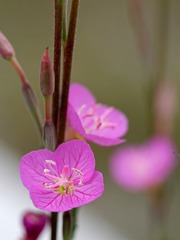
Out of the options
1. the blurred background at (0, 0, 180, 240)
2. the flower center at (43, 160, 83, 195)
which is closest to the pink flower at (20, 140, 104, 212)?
the flower center at (43, 160, 83, 195)

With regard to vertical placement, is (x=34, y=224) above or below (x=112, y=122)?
below

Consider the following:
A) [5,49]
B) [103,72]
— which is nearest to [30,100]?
[5,49]

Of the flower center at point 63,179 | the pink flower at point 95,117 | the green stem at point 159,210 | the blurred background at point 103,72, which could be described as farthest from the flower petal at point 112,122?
the blurred background at point 103,72

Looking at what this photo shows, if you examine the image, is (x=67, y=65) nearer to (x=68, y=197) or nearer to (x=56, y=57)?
(x=56, y=57)

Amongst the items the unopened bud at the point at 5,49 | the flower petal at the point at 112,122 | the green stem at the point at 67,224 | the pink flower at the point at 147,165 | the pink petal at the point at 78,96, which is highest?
Result: the unopened bud at the point at 5,49

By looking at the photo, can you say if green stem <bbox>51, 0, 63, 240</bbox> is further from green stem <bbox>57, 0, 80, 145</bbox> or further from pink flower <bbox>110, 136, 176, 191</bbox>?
pink flower <bbox>110, 136, 176, 191</bbox>

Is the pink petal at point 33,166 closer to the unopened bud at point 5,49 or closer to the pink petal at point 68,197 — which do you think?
the pink petal at point 68,197

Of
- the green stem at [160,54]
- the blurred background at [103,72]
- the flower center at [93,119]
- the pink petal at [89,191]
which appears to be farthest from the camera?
the blurred background at [103,72]

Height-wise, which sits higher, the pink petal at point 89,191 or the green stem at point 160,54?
the pink petal at point 89,191
